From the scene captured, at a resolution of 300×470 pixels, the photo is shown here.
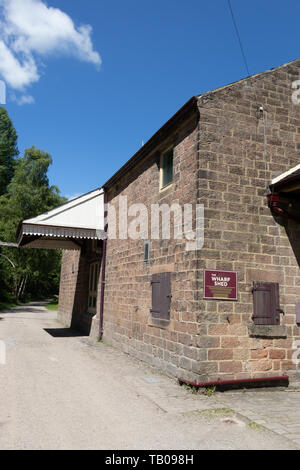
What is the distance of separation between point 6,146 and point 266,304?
44723 millimetres

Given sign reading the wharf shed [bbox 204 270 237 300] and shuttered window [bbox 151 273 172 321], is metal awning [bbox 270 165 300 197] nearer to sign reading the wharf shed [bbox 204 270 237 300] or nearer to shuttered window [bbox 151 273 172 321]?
sign reading the wharf shed [bbox 204 270 237 300]

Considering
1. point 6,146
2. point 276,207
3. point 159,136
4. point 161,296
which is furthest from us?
point 6,146

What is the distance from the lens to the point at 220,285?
Result: 21.4ft

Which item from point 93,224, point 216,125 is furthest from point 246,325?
point 93,224

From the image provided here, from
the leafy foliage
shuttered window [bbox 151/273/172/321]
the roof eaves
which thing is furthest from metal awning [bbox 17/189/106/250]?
the leafy foliage

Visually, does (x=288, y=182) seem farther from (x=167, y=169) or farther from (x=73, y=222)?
(x=73, y=222)

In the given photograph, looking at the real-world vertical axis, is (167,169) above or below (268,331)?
above

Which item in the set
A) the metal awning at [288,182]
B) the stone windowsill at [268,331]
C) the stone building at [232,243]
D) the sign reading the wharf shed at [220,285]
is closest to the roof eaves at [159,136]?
the stone building at [232,243]

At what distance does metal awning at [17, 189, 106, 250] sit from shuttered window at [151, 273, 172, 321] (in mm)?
4521

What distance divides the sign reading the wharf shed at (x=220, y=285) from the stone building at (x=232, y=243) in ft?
0.06

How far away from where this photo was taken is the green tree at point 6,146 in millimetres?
44781

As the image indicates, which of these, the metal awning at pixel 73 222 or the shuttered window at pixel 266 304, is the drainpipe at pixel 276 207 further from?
the metal awning at pixel 73 222

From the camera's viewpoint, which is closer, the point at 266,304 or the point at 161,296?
the point at 266,304

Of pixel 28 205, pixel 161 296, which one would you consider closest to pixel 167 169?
pixel 161 296
